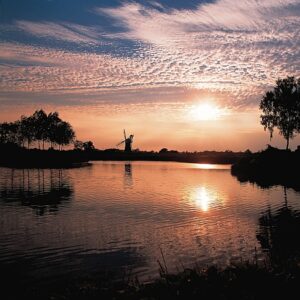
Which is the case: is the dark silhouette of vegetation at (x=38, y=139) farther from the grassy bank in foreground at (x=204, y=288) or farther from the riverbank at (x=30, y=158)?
the grassy bank in foreground at (x=204, y=288)

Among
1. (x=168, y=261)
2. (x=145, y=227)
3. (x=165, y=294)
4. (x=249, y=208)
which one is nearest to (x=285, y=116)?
(x=249, y=208)

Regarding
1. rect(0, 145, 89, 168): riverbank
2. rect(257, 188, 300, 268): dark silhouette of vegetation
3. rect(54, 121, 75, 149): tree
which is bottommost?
rect(257, 188, 300, 268): dark silhouette of vegetation

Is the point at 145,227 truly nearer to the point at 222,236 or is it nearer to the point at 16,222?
the point at 222,236

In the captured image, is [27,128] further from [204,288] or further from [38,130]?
[204,288]

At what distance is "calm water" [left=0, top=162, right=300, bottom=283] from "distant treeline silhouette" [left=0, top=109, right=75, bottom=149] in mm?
125527

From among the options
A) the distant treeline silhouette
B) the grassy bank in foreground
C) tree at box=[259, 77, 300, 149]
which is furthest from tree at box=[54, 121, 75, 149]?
the grassy bank in foreground

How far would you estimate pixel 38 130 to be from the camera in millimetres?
172250

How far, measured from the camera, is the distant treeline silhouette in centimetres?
17225

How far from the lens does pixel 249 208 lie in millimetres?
40438

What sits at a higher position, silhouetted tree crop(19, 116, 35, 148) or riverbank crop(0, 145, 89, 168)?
silhouetted tree crop(19, 116, 35, 148)

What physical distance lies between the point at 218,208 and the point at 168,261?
20460 mm

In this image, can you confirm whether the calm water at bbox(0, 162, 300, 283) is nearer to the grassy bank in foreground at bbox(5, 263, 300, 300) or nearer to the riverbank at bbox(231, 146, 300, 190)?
the grassy bank in foreground at bbox(5, 263, 300, 300)

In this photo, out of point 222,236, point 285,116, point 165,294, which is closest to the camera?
point 165,294

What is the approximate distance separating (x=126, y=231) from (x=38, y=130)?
151267mm
